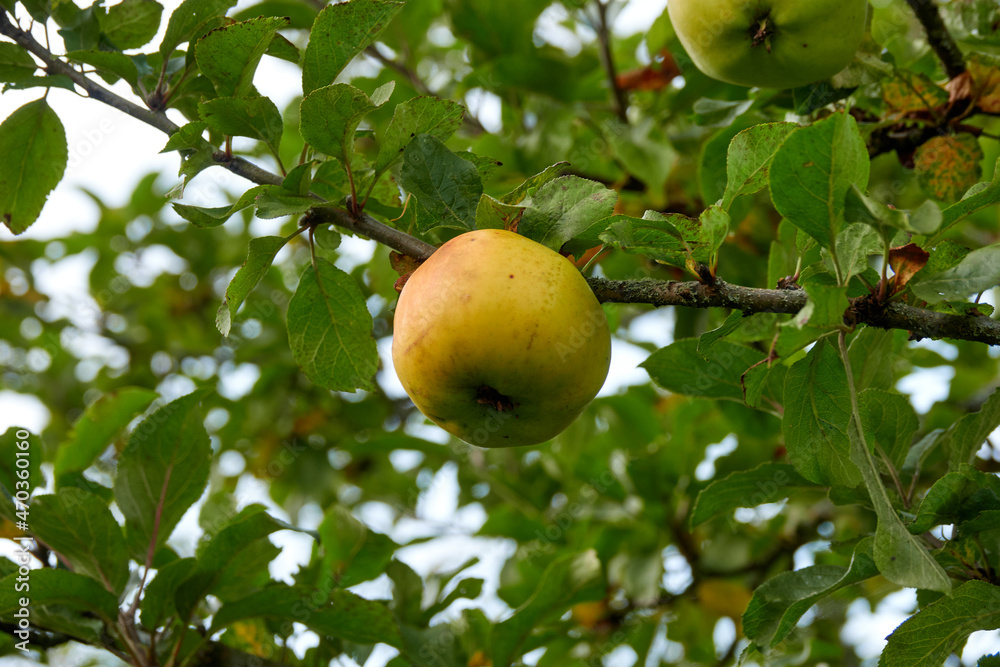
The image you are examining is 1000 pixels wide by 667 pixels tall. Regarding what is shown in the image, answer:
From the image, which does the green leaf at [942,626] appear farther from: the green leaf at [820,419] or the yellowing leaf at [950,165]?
the yellowing leaf at [950,165]

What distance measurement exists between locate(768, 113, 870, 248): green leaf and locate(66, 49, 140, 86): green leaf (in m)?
1.18

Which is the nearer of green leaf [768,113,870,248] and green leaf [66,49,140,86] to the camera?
green leaf [768,113,870,248]

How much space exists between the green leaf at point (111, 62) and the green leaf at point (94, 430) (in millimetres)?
826

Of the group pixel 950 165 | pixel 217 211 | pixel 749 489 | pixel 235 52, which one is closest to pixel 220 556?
pixel 217 211

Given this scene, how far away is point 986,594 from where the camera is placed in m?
1.32

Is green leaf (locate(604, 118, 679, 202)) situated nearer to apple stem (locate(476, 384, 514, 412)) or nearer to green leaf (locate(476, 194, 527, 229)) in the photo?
green leaf (locate(476, 194, 527, 229))

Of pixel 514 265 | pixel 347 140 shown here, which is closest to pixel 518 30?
pixel 347 140

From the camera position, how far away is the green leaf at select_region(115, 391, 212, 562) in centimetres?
176

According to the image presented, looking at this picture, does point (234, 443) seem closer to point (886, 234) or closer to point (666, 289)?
point (666, 289)

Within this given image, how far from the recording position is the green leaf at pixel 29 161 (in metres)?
1.70

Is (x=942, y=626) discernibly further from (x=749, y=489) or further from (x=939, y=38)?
(x=939, y=38)

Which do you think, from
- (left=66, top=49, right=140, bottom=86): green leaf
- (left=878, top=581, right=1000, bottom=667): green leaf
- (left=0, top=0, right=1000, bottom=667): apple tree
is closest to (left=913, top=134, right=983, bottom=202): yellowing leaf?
(left=0, top=0, right=1000, bottom=667): apple tree

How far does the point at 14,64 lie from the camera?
1.57m

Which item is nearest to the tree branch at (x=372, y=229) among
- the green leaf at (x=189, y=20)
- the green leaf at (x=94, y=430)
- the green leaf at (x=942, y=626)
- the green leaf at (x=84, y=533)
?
the green leaf at (x=189, y=20)
